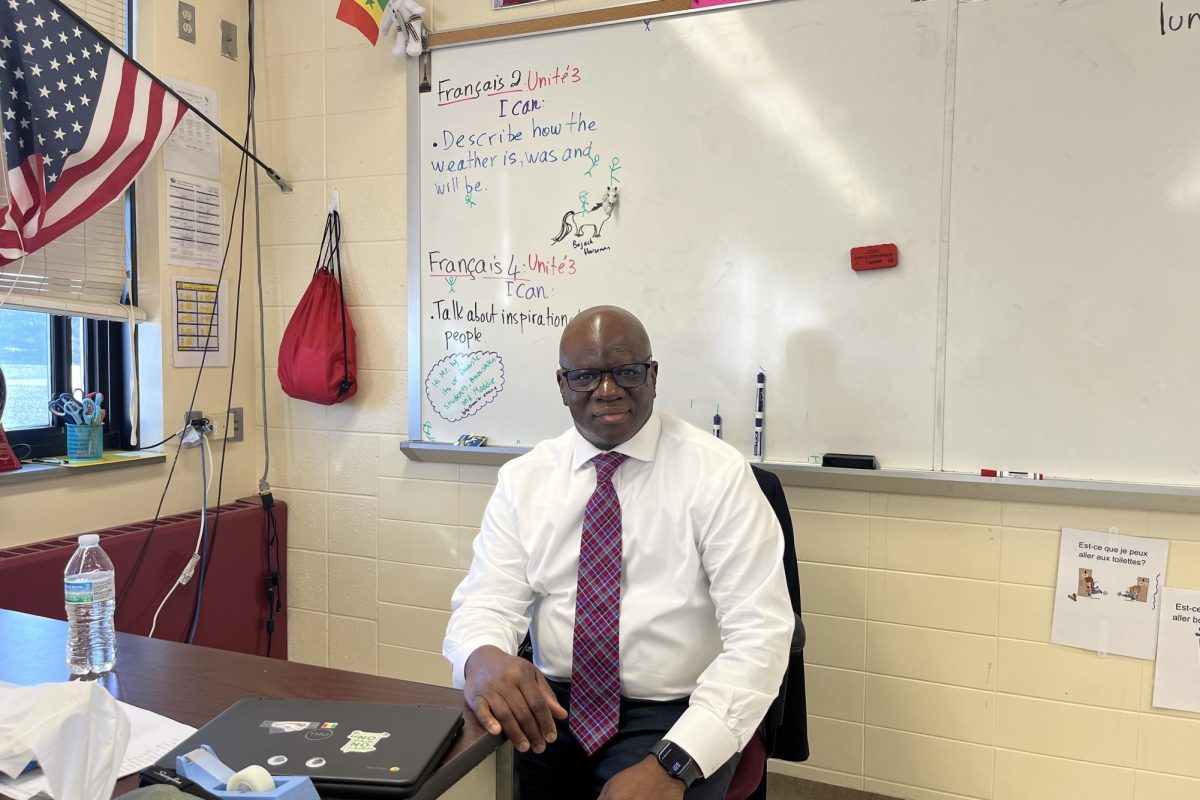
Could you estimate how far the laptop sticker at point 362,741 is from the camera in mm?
986

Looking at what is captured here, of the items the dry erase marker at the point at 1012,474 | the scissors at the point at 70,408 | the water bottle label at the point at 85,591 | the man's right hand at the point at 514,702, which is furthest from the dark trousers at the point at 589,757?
the scissors at the point at 70,408

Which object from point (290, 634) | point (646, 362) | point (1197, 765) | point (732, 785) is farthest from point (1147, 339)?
point (290, 634)

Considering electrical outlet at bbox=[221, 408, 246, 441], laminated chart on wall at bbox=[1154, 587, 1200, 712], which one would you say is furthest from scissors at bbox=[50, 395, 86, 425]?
laminated chart on wall at bbox=[1154, 587, 1200, 712]

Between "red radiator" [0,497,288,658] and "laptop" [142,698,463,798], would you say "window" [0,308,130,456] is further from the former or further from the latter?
"laptop" [142,698,463,798]

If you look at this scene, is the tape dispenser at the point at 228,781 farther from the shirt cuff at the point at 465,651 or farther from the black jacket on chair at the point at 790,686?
the black jacket on chair at the point at 790,686

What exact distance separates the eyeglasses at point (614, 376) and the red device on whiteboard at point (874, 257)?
831mm

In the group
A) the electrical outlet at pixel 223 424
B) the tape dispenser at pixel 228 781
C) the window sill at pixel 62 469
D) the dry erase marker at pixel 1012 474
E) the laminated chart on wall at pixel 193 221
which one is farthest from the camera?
the electrical outlet at pixel 223 424

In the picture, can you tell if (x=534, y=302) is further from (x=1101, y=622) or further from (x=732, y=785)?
(x=1101, y=622)

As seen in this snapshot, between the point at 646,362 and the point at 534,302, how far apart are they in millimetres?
957

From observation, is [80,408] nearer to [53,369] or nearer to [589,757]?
[53,369]

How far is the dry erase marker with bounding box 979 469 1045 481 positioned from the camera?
198 centimetres

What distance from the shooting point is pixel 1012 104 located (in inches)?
77.5

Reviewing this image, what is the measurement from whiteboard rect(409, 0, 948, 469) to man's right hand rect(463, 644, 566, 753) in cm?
117

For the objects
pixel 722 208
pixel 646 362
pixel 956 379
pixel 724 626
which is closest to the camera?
pixel 724 626
